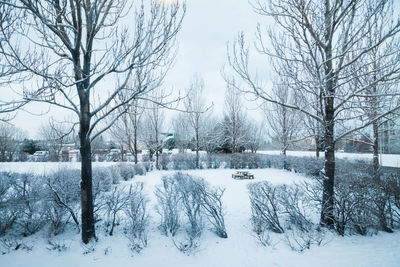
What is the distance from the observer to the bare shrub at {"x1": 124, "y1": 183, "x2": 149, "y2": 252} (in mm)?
3541

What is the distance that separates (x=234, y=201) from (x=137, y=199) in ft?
10.9

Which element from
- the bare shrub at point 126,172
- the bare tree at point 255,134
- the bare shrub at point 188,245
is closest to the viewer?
the bare shrub at point 188,245

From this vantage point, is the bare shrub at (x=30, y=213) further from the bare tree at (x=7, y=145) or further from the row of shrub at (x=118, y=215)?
the bare tree at (x=7, y=145)

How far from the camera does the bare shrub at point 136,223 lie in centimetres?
354

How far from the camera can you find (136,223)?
3.80 m

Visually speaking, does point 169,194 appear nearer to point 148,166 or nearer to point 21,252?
point 21,252

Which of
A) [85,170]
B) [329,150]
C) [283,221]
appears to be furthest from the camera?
[283,221]

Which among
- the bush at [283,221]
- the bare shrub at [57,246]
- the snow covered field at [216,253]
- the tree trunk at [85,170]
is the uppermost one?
the tree trunk at [85,170]

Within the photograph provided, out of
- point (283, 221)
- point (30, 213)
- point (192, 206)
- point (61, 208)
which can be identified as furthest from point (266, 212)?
point (30, 213)

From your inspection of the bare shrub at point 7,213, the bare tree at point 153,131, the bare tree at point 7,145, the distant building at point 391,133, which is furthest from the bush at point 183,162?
the bare tree at point 7,145

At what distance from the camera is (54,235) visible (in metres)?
3.82

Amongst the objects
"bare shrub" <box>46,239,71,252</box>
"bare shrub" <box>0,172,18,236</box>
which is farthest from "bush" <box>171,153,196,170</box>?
"bare shrub" <box>46,239,71,252</box>

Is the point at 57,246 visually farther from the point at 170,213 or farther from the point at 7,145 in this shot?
the point at 7,145

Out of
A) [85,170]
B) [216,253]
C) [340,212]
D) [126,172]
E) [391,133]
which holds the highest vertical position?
[391,133]
